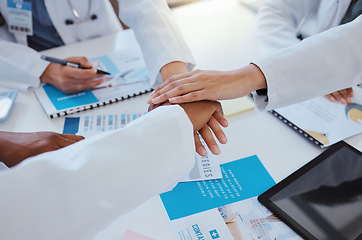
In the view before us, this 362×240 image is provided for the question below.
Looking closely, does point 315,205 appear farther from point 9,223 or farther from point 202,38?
point 202,38

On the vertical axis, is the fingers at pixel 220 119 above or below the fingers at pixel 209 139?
above

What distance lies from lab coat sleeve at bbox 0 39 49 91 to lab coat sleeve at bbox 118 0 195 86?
35 centimetres

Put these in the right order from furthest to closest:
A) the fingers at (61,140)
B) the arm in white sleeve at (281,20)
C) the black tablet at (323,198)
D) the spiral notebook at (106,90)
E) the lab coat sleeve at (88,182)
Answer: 1. the arm in white sleeve at (281,20)
2. the spiral notebook at (106,90)
3. the fingers at (61,140)
4. the black tablet at (323,198)
5. the lab coat sleeve at (88,182)

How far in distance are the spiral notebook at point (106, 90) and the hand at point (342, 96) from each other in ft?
1.87

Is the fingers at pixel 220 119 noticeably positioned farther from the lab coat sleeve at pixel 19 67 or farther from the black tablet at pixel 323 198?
the lab coat sleeve at pixel 19 67

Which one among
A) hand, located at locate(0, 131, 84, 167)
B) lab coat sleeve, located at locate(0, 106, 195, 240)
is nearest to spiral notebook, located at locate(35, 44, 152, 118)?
hand, located at locate(0, 131, 84, 167)

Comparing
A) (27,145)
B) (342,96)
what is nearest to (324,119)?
(342,96)

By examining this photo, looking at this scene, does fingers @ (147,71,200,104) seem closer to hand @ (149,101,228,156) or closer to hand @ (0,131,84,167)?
hand @ (149,101,228,156)

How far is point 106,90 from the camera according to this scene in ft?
3.18

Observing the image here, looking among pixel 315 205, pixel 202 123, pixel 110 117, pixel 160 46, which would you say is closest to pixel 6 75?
pixel 110 117

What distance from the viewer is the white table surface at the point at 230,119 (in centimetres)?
65

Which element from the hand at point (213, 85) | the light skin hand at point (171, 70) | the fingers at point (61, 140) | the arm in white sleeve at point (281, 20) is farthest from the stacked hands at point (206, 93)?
the arm in white sleeve at point (281, 20)

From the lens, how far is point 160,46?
0.95 metres

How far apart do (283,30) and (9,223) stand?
3.80ft
